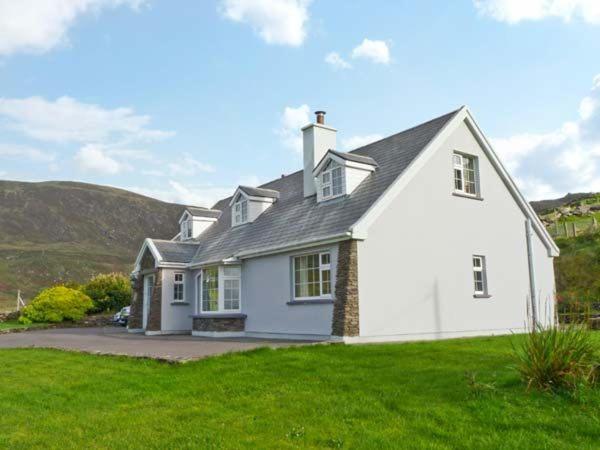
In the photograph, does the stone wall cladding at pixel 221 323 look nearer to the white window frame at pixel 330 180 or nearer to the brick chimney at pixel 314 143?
the brick chimney at pixel 314 143

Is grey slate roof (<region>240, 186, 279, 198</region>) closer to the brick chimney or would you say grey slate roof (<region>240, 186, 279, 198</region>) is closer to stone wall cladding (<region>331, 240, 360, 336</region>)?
the brick chimney

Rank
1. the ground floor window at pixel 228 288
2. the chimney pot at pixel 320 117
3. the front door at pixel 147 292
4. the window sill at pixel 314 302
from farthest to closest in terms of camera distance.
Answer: the front door at pixel 147 292 < the chimney pot at pixel 320 117 < the ground floor window at pixel 228 288 < the window sill at pixel 314 302

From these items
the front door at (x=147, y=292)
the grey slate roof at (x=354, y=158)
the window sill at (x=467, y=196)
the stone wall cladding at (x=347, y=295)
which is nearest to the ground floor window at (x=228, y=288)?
the grey slate roof at (x=354, y=158)

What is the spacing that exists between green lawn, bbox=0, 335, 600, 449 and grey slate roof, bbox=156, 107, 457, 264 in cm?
619

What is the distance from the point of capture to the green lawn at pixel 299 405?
663 cm

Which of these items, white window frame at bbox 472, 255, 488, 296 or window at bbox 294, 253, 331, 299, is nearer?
window at bbox 294, 253, 331, 299

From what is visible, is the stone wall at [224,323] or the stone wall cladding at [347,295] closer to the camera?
the stone wall cladding at [347,295]

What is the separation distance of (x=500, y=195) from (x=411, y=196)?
17.2ft

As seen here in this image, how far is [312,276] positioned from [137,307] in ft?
44.2

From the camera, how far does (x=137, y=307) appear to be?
2811 centimetres

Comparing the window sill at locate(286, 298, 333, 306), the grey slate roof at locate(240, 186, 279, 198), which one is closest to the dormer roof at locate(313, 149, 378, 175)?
the grey slate roof at locate(240, 186, 279, 198)

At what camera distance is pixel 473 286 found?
755 inches

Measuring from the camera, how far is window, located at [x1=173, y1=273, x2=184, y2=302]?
84.1ft

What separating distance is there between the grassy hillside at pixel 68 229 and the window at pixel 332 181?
1958 inches
